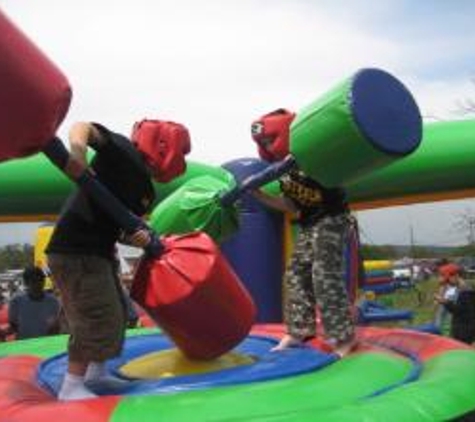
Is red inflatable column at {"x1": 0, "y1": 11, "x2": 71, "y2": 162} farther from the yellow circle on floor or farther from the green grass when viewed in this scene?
the green grass

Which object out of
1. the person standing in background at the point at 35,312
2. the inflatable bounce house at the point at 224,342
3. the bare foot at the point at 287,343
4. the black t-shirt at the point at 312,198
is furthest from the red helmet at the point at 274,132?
→ the person standing in background at the point at 35,312

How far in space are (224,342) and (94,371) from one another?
458mm

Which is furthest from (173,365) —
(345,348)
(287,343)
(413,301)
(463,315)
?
(413,301)

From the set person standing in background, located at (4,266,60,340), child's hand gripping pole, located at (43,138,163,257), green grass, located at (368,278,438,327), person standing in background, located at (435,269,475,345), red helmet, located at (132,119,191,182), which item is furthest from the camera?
green grass, located at (368,278,438,327)

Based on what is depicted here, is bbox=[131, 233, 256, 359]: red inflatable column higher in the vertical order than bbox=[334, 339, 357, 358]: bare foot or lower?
higher

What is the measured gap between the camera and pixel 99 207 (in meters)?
2.88

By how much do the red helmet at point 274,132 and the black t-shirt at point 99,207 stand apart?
0.68 m

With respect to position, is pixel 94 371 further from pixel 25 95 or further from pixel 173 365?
pixel 25 95

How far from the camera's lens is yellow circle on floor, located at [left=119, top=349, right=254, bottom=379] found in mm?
3129

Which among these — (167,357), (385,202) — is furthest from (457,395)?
(385,202)

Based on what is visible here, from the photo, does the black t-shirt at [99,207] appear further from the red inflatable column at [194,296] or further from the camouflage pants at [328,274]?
the camouflage pants at [328,274]

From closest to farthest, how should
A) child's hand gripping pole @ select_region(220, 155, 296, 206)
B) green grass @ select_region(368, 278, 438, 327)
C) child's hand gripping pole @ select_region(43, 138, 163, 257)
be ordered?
child's hand gripping pole @ select_region(43, 138, 163, 257)
child's hand gripping pole @ select_region(220, 155, 296, 206)
green grass @ select_region(368, 278, 438, 327)

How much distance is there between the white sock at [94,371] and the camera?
2912mm

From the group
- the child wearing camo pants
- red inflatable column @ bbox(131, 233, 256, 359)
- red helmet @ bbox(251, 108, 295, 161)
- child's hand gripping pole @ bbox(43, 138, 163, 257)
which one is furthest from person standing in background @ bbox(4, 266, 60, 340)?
child's hand gripping pole @ bbox(43, 138, 163, 257)
